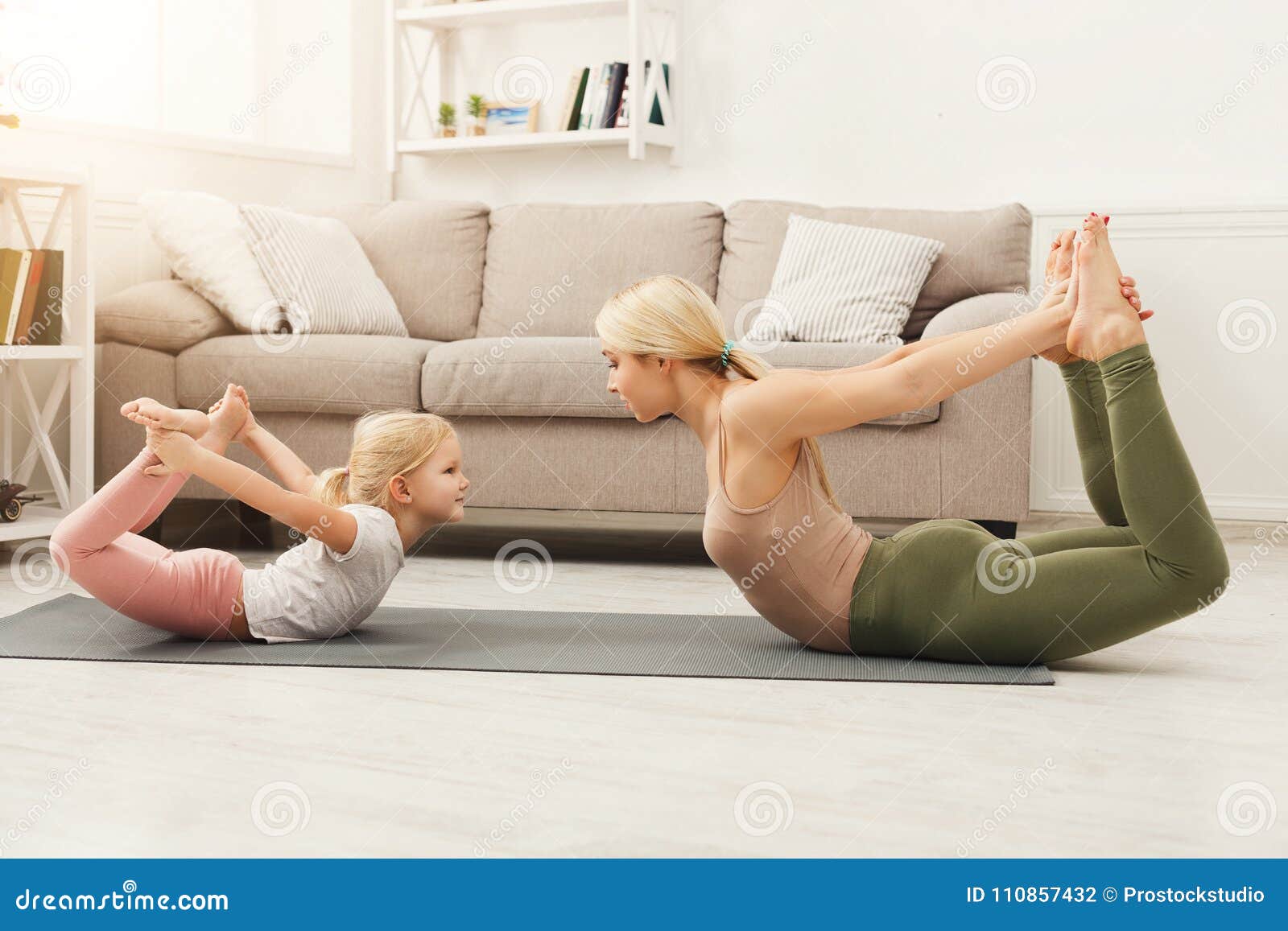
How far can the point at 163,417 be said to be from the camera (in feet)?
6.06

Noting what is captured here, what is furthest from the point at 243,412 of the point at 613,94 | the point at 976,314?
the point at 613,94

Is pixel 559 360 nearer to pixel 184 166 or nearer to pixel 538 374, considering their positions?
pixel 538 374

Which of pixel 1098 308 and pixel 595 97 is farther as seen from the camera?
pixel 595 97

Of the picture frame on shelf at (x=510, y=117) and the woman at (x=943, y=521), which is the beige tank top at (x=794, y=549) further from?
the picture frame on shelf at (x=510, y=117)

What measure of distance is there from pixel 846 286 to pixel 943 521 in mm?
1359

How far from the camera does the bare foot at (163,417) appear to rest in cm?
183

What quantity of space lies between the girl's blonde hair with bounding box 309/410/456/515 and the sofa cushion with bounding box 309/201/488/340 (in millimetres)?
1619

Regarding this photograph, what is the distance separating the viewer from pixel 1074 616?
5.93ft

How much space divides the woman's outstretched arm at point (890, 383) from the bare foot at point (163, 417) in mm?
769

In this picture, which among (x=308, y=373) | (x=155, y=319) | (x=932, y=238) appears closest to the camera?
(x=308, y=373)

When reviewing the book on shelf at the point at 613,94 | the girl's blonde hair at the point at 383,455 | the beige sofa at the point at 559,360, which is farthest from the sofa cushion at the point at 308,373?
the book on shelf at the point at 613,94
